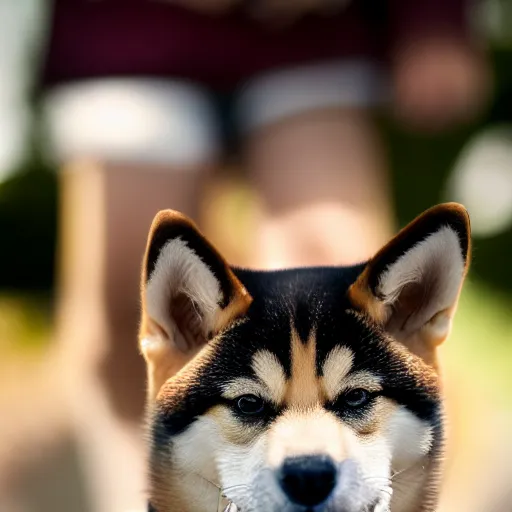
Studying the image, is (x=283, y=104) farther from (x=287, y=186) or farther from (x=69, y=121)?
(x=69, y=121)

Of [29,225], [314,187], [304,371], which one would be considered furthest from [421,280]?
[29,225]

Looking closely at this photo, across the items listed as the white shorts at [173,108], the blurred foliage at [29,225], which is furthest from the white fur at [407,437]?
the blurred foliage at [29,225]

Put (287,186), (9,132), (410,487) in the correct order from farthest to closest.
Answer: (9,132) → (287,186) → (410,487)

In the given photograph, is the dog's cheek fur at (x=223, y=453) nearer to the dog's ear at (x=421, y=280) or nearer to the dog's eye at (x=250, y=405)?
the dog's eye at (x=250, y=405)

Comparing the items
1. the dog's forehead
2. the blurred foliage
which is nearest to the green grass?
the dog's forehead

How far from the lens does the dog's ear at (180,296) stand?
594 millimetres

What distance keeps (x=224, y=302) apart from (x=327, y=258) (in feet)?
0.67

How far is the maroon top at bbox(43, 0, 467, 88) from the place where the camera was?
2.82 feet

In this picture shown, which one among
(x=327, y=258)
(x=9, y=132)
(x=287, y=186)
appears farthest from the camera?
(x=9, y=132)

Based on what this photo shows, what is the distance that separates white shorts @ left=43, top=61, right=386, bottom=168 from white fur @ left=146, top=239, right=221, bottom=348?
0.20 meters

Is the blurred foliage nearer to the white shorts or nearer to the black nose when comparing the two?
the white shorts

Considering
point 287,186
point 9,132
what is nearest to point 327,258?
point 287,186

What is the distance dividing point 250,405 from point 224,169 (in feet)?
1.35

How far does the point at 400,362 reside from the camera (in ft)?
2.02
